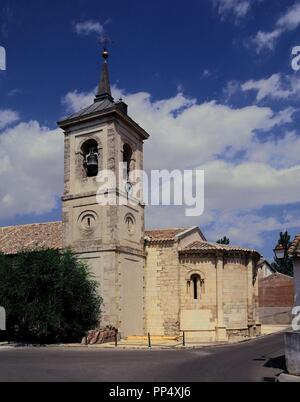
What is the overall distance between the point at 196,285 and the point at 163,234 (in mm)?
4104

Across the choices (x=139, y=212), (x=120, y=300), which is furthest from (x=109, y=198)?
(x=120, y=300)

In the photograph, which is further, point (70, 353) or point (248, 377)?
point (70, 353)

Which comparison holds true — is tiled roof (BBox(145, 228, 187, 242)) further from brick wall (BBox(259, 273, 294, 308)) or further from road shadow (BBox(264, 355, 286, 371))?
brick wall (BBox(259, 273, 294, 308))

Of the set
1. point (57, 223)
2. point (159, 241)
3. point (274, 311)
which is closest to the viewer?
point (159, 241)

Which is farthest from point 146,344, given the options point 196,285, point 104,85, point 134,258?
point 104,85

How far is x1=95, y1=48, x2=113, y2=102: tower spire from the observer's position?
29922 mm

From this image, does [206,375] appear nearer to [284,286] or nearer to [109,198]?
[109,198]

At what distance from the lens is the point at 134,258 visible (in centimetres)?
2736

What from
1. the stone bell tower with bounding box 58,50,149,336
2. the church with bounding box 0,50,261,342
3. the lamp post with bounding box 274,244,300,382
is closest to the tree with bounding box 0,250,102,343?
the stone bell tower with bounding box 58,50,149,336

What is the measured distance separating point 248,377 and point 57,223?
68.3 ft

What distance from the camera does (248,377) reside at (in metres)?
13.0

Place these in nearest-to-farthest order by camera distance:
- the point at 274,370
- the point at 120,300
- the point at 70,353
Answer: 1. the point at 274,370
2. the point at 70,353
3. the point at 120,300

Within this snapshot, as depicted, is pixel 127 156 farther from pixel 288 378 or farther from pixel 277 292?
pixel 277 292

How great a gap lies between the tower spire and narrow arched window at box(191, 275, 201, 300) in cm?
1238
